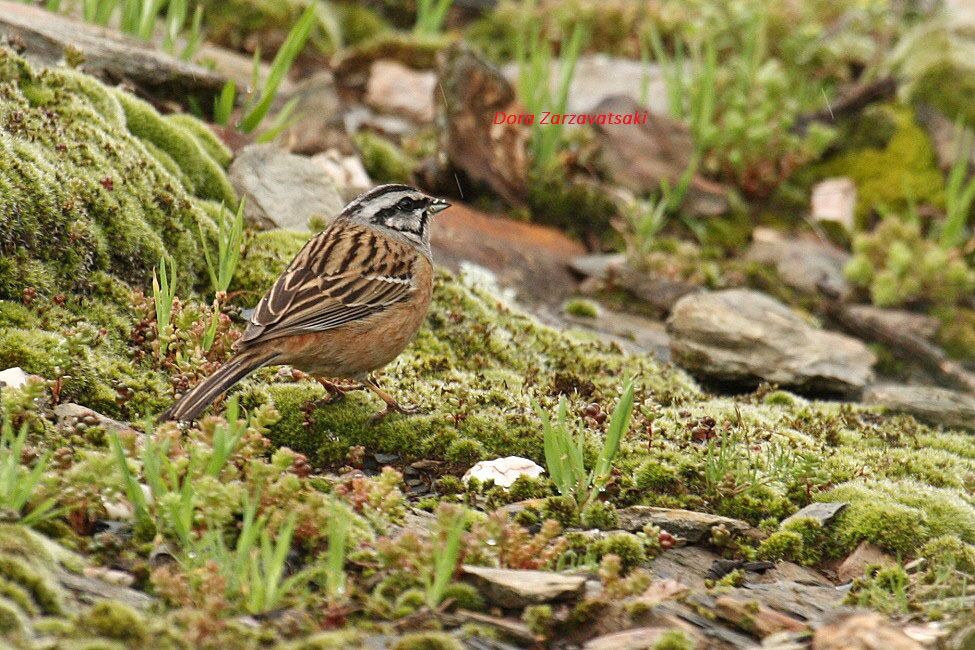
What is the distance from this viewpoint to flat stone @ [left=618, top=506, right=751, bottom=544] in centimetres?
580

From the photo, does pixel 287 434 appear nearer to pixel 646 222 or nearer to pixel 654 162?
pixel 646 222

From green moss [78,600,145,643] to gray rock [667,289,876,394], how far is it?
5.52 meters

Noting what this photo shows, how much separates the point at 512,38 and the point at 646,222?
5441 millimetres

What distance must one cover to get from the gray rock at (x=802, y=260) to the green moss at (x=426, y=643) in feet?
26.0

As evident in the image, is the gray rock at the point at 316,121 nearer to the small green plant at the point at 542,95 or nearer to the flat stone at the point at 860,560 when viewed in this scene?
the small green plant at the point at 542,95

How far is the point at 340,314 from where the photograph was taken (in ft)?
21.8

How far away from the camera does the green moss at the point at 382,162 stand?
11.0 metres

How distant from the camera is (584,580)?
480 cm

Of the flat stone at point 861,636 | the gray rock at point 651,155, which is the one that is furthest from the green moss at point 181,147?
the flat stone at point 861,636

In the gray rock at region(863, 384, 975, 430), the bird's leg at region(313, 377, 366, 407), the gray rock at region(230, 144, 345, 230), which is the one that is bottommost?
the bird's leg at region(313, 377, 366, 407)

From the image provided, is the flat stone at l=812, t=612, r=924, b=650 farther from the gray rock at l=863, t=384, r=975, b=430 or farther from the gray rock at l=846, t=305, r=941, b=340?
the gray rock at l=846, t=305, r=941, b=340

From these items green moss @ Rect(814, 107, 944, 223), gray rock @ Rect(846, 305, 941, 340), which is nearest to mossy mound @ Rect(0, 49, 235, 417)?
gray rock @ Rect(846, 305, 941, 340)

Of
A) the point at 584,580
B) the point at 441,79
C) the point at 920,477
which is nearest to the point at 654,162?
the point at 441,79

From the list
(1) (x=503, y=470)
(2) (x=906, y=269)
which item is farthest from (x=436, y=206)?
(2) (x=906, y=269)
